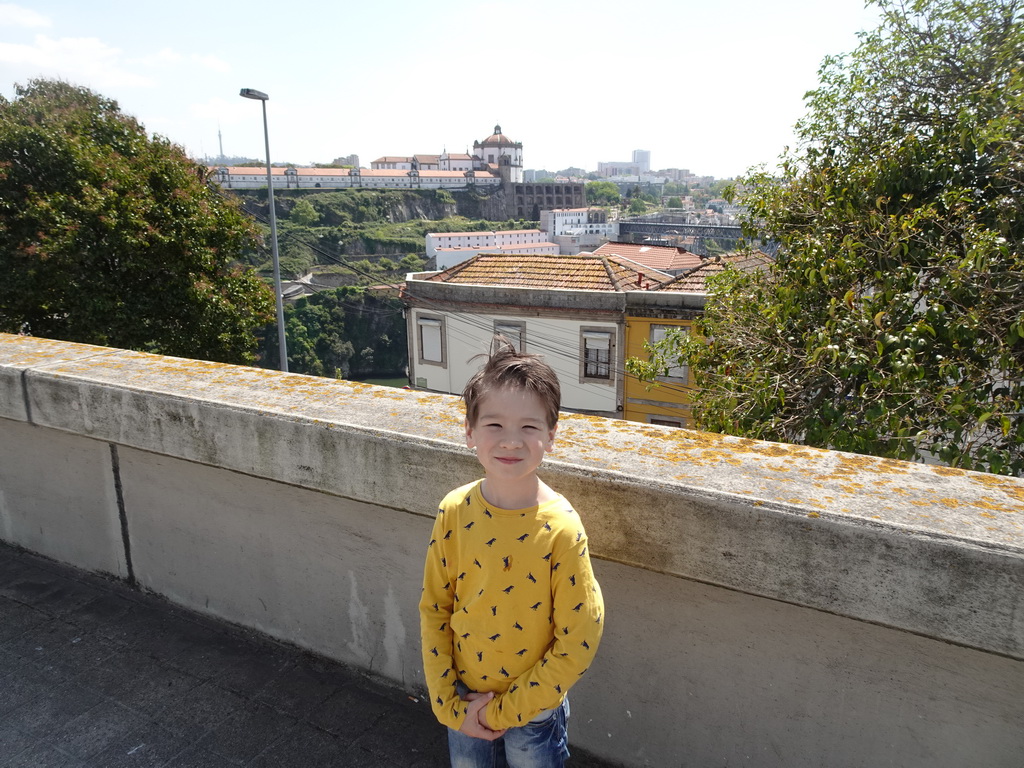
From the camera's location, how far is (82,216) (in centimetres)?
886

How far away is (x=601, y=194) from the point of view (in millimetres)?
167500

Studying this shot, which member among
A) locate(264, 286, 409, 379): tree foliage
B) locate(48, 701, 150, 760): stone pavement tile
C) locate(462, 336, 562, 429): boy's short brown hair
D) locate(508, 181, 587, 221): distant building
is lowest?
locate(264, 286, 409, 379): tree foliage

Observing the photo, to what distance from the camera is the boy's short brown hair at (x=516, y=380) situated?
147 cm

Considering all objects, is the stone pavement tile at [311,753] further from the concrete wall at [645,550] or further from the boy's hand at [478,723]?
the boy's hand at [478,723]

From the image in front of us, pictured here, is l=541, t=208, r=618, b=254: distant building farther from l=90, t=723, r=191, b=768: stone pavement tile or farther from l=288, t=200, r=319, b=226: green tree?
l=90, t=723, r=191, b=768: stone pavement tile

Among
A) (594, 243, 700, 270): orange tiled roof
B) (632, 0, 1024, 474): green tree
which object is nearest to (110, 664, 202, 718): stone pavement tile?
(632, 0, 1024, 474): green tree

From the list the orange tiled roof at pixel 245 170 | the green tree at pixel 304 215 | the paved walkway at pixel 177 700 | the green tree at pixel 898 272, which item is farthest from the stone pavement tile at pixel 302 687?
the orange tiled roof at pixel 245 170

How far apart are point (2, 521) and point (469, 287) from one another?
738 inches

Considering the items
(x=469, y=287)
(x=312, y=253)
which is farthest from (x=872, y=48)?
(x=312, y=253)

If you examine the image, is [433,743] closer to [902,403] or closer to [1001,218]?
[902,403]

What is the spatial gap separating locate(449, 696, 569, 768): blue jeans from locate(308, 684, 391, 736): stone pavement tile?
1.67ft

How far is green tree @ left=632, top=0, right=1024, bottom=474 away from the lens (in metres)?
3.61

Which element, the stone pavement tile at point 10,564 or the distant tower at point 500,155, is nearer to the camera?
the stone pavement tile at point 10,564

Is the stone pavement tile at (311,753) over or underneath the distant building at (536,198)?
underneath
